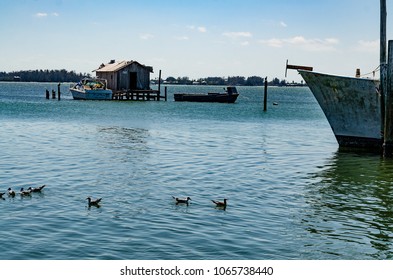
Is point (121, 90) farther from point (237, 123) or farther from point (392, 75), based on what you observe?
point (392, 75)

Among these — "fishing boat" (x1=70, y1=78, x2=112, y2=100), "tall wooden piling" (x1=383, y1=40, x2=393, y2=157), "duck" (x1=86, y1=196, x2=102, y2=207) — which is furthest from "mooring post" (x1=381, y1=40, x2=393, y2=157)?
"fishing boat" (x1=70, y1=78, x2=112, y2=100)

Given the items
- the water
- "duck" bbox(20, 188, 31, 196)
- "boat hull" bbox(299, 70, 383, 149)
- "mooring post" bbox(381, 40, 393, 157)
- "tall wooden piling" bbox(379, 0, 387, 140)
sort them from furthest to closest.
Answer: "boat hull" bbox(299, 70, 383, 149) → "tall wooden piling" bbox(379, 0, 387, 140) → "mooring post" bbox(381, 40, 393, 157) → "duck" bbox(20, 188, 31, 196) → the water

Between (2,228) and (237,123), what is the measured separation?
38226 millimetres

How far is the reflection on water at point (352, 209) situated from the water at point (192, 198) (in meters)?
0.04

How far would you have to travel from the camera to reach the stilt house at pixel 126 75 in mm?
79000

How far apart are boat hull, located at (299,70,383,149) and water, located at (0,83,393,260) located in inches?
40.3

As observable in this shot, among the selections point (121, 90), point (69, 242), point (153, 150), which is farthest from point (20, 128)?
point (121, 90)

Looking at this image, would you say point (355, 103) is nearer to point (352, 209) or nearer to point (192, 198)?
point (352, 209)

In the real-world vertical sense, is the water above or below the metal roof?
below

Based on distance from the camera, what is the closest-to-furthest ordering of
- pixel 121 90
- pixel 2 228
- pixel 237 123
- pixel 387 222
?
pixel 2 228 < pixel 387 222 < pixel 237 123 < pixel 121 90

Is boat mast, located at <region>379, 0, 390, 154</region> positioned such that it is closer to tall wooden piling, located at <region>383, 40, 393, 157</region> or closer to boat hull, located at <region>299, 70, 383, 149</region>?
tall wooden piling, located at <region>383, 40, 393, 157</region>

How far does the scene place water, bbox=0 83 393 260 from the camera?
1348 cm

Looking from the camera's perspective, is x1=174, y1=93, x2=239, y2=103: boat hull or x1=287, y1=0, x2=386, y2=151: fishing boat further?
x1=174, y1=93, x2=239, y2=103: boat hull

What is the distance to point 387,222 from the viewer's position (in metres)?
16.2
